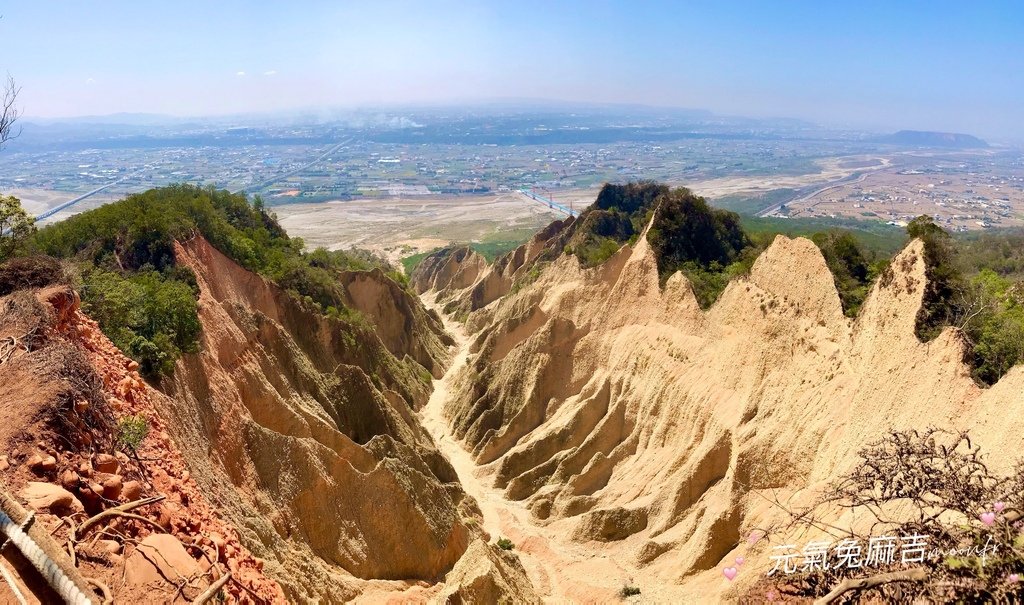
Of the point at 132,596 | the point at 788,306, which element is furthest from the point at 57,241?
the point at 788,306

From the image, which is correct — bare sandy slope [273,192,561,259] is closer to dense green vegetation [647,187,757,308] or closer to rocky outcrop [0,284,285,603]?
dense green vegetation [647,187,757,308]

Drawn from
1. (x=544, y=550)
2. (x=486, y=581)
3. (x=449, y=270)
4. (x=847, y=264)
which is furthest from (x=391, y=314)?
(x=847, y=264)

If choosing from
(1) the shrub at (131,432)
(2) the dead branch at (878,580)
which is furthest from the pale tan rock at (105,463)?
(2) the dead branch at (878,580)

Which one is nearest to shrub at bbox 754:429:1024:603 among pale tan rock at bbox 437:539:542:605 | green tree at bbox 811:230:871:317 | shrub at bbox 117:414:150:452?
shrub at bbox 117:414:150:452

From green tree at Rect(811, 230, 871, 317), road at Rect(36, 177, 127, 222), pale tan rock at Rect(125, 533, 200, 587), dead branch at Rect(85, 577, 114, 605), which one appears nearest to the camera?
dead branch at Rect(85, 577, 114, 605)

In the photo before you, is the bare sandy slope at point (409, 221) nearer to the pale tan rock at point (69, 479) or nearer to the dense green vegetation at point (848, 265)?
the dense green vegetation at point (848, 265)
